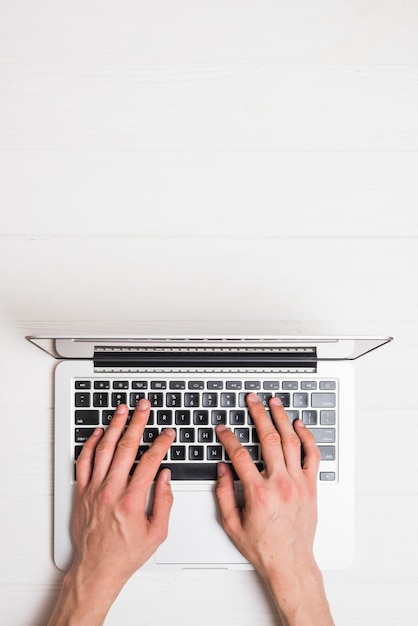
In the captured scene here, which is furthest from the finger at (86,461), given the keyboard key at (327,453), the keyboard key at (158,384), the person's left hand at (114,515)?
the keyboard key at (327,453)

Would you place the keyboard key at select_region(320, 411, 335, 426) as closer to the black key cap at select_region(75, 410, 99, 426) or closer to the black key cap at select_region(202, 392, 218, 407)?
the black key cap at select_region(202, 392, 218, 407)

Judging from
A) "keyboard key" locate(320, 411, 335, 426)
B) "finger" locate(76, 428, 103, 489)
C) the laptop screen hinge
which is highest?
the laptop screen hinge

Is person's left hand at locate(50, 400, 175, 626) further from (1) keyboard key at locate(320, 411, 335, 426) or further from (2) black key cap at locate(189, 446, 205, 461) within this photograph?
(1) keyboard key at locate(320, 411, 335, 426)

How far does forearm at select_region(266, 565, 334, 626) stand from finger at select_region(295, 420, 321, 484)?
0.14m

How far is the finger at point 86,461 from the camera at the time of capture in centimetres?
87

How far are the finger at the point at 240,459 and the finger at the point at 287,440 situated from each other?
0.05m

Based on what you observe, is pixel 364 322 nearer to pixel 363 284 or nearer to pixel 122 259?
pixel 363 284

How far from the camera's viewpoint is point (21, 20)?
90 cm

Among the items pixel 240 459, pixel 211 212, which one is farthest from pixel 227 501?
pixel 211 212

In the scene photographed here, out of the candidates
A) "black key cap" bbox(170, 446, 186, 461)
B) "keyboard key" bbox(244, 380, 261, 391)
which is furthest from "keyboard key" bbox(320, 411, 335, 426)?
"black key cap" bbox(170, 446, 186, 461)

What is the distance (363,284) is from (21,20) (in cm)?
65

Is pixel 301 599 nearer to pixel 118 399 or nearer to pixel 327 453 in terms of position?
pixel 327 453

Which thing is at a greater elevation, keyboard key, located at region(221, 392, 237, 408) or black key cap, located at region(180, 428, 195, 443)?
keyboard key, located at region(221, 392, 237, 408)

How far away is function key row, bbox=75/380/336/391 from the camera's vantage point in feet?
2.84
